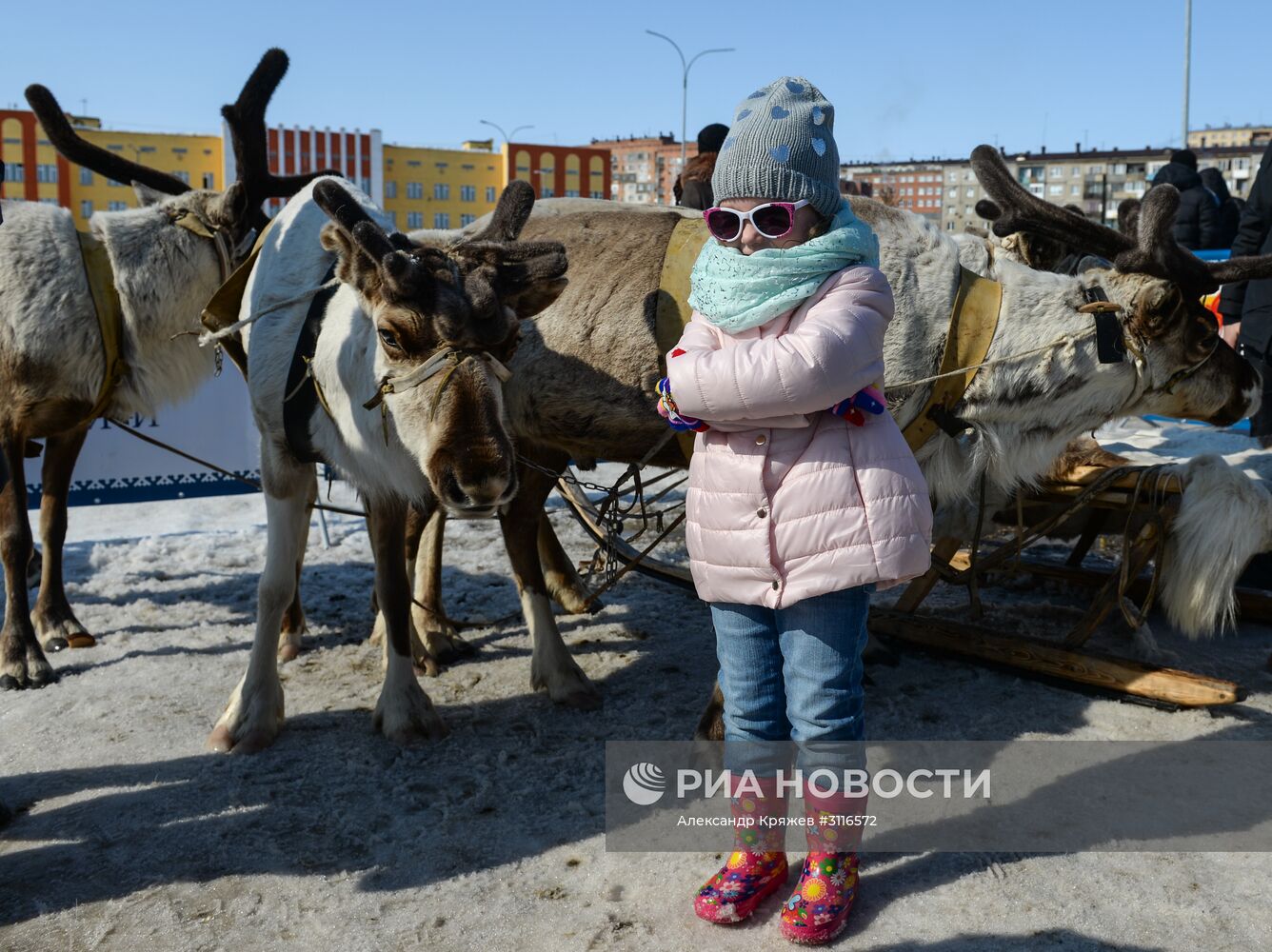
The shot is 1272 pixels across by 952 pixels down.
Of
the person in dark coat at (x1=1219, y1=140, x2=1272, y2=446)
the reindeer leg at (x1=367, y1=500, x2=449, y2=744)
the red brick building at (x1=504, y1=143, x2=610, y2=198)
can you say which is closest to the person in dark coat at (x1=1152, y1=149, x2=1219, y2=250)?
the person in dark coat at (x1=1219, y1=140, x2=1272, y2=446)

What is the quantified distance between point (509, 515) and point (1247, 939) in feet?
9.22

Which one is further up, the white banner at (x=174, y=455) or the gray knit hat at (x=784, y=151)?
the gray knit hat at (x=784, y=151)

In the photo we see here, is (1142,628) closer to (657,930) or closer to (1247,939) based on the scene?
(1247,939)

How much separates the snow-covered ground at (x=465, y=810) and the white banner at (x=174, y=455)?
1.07 m

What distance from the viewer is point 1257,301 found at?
198 inches

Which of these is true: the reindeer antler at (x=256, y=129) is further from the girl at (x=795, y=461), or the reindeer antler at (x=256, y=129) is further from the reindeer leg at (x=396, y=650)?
the girl at (x=795, y=461)

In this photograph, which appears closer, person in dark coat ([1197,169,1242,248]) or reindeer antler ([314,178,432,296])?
reindeer antler ([314,178,432,296])

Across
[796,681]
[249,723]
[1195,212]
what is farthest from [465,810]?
[1195,212]

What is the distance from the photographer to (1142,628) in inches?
177

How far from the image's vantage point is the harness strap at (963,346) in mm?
3689

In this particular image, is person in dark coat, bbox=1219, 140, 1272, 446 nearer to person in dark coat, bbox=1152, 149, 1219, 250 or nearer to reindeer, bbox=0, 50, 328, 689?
reindeer, bbox=0, 50, 328, 689

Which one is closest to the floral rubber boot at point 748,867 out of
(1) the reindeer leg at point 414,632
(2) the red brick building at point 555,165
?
(1) the reindeer leg at point 414,632

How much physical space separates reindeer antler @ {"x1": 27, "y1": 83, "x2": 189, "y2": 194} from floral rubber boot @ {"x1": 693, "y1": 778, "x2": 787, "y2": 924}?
397 cm

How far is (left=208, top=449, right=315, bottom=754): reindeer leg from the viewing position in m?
3.84
